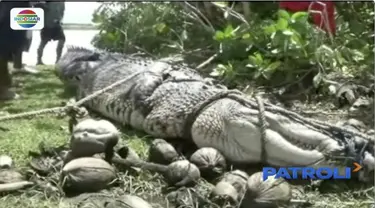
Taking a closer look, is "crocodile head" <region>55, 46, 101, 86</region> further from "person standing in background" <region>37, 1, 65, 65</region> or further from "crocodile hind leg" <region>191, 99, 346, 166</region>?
"crocodile hind leg" <region>191, 99, 346, 166</region>

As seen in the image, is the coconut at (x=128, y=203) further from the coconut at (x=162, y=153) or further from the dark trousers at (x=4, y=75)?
the dark trousers at (x=4, y=75)

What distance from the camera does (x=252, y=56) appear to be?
4.91 ft

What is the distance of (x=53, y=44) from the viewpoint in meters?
1.34

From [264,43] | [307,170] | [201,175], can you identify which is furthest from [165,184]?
[264,43]

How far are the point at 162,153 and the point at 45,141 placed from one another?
235 mm

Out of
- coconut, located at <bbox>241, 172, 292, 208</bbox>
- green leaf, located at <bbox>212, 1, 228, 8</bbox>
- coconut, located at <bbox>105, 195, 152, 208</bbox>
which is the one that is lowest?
coconut, located at <bbox>105, 195, 152, 208</bbox>

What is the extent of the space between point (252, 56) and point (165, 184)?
37cm

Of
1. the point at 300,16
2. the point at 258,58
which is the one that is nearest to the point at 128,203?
the point at 258,58

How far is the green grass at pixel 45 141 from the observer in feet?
4.19

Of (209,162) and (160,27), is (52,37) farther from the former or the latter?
(209,162)

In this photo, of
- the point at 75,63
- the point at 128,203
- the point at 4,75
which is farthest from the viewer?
the point at 75,63

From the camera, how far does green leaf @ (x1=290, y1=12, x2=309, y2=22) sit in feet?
4.77

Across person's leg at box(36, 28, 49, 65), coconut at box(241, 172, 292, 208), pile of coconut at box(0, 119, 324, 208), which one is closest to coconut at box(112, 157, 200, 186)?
pile of coconut at box(0, 119, 324, 208)

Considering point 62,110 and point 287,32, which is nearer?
point 62,110
